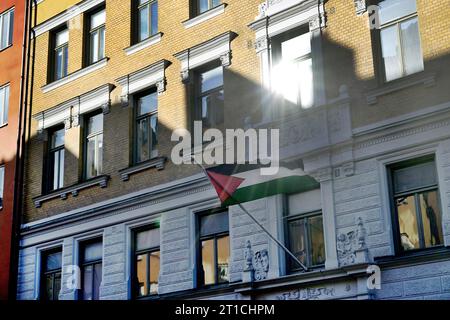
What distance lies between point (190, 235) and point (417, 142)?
595 centimetres

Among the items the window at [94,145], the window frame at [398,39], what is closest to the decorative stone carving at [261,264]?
the window frame at [398,39]

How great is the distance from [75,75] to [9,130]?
3157 millimetres

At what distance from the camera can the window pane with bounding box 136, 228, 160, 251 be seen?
19219 mm

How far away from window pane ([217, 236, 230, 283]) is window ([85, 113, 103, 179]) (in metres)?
4.94

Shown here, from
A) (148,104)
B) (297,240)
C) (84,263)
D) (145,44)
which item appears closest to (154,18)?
(145,44)

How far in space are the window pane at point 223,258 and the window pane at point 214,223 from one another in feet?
0.84

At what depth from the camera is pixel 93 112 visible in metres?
22.0

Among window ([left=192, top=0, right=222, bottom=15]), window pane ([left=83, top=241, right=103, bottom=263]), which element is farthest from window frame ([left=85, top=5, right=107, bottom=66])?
window pane ([left=83, top=241, right=103, bottom=263])

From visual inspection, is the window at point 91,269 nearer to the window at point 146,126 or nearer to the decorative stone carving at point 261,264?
the window at point 146,126

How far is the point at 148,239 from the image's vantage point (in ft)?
63.7

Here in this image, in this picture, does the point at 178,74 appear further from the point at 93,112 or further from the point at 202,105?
the point at 93,112

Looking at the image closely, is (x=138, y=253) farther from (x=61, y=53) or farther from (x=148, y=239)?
(x=61, y=53)
